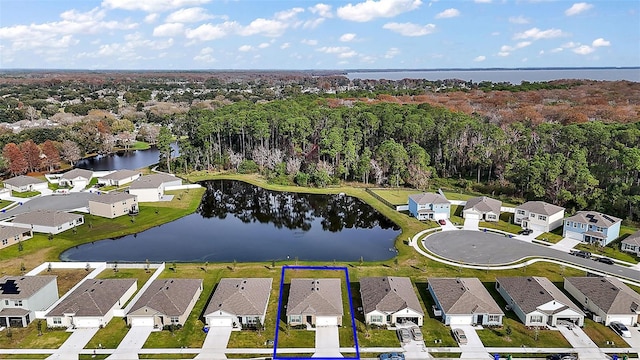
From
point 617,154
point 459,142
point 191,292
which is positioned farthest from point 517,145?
point 191,292

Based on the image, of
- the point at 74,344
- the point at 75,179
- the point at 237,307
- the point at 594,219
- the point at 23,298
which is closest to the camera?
the point at 74,344

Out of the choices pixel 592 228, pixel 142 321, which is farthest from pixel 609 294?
pixel 142 321

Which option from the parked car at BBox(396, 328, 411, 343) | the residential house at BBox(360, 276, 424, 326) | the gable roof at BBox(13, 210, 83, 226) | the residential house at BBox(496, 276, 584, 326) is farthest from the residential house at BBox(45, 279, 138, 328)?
the residential house at BBox(496, 276, 584, 326)

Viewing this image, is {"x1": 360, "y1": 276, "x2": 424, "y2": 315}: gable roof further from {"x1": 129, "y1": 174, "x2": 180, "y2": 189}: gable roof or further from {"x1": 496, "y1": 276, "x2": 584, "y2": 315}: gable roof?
{"x1": 129, "y1": 174, "x2": 180, "y2": 189}: gable roof

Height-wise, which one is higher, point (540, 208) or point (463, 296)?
point (540, 208)

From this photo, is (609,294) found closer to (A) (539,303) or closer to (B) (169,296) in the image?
(A) (539,303)

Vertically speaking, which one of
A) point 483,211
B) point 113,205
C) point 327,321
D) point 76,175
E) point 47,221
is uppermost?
point 76,175
